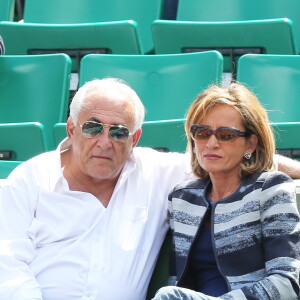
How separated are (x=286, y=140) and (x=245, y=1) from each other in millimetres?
1923

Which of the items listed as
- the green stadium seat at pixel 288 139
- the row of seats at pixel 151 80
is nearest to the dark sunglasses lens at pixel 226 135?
the green stadium seat at pixel 288 139

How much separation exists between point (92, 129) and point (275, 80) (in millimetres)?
1576

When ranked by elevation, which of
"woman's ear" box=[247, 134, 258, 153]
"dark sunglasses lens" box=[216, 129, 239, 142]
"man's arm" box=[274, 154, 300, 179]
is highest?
"dark sunglasses lens" box=[216, 129, 239, 142]

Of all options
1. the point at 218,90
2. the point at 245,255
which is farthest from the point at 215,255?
the point at 218,90

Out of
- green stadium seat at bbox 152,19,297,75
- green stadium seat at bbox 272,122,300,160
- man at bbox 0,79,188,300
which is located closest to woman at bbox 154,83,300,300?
man at bbox 0,79,188,300

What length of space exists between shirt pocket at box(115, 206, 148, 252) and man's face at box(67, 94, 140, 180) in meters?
0.13

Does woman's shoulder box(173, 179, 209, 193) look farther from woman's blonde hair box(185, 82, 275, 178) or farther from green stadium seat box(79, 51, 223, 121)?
green stadium seat box(79, 51, 223, 121)

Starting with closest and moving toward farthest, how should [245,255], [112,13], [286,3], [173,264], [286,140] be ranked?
[245,255] < [173,264] < [286,140] < [286,3] < [112,13]

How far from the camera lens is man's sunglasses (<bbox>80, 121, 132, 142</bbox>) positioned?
2.60 m

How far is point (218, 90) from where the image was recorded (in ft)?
8.27

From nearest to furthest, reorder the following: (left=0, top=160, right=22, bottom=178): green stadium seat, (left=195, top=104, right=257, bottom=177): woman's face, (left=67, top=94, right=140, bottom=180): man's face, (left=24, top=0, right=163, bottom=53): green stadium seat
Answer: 1. (left=195, top=104, right=257, bottom=177): woman's face
2. (left=67, top=94, right=140, bottom=180): man's face
3. (left=0, top=160, right=22, bottom=178): green stadium seat
4. (left=24, top=0, right=163, bottom=53): green stadium seat

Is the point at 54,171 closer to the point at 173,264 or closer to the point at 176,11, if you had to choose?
the point at 173,264

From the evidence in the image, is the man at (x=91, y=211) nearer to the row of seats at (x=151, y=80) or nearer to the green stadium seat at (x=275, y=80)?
the row of seats at (x=151, y=80)

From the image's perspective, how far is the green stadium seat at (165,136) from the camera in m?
3.38
